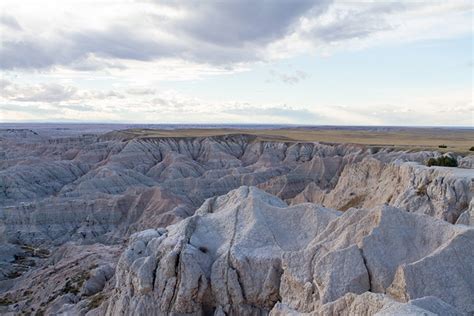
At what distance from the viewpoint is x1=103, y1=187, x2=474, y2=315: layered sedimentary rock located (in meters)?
17.9

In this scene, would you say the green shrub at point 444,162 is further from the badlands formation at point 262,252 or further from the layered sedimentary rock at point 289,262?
the layered sedimentary rock at point 289,262

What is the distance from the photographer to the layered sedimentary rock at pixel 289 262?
17.9 m

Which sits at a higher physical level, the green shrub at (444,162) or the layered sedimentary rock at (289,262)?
the green shrub at (444,162)

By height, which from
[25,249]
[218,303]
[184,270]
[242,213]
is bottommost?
[25,249]

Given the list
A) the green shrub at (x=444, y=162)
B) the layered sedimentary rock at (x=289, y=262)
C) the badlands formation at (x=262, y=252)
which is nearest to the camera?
the layered sedimentary rock at (x=289, y=262)

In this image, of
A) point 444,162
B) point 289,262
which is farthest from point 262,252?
point 444,162

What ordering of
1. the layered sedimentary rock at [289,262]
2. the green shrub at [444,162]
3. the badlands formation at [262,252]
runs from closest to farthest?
1. the layered sedimentary rock at [289,262]
2. the badlands formation at [262,252]
3. the green shrub at [444,162]

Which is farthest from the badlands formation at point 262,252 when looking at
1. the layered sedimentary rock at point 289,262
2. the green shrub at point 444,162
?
the green shrub at point 444,162

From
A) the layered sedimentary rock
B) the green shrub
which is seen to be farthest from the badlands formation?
the green shrub

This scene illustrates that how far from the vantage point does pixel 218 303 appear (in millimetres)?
22312

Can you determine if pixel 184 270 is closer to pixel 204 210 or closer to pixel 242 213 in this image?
pixel 242 213

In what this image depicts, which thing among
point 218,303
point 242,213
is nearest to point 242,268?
point 218,303

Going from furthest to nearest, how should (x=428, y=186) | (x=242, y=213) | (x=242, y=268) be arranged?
(x=428, y=186), (x=242, y=213), (x=242, y=268)

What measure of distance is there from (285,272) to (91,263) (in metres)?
22.8
